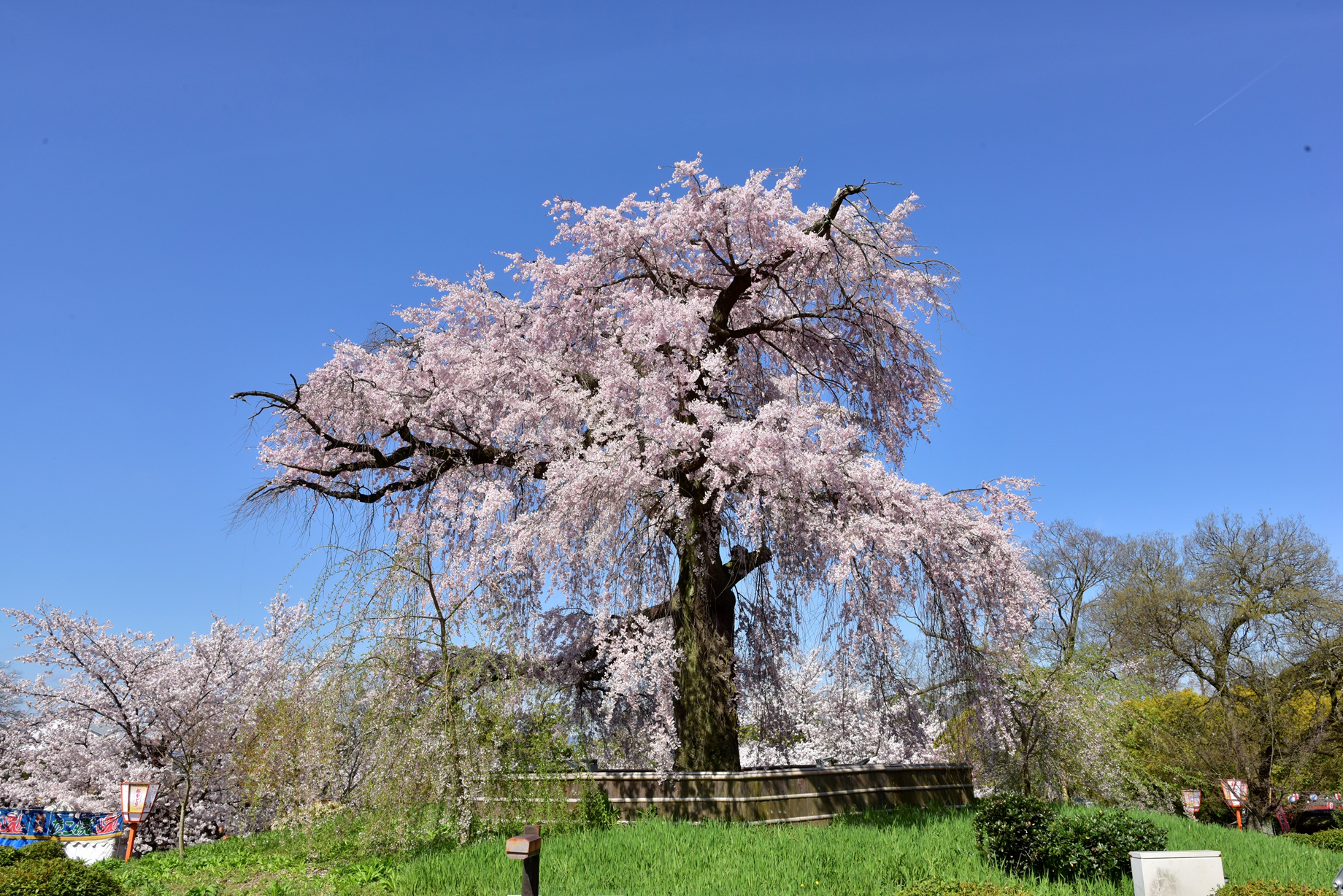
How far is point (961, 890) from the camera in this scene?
22.6 feet

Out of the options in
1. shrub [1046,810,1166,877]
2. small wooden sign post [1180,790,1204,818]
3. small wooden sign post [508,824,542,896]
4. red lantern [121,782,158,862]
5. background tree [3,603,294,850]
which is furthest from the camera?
small wooden sign post [1180,790,1204,818]

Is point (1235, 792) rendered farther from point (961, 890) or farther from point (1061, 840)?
point (961, 890)

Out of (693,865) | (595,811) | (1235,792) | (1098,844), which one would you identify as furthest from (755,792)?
(1235,792)

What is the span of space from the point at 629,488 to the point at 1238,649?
24.8 m

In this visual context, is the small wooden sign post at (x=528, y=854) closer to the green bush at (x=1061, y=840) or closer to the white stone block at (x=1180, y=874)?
the green bush at (x=1061, y=840)

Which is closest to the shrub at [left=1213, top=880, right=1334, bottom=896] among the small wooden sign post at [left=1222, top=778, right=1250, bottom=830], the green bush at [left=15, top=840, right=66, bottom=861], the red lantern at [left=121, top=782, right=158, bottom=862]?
the red lantern at [left=121, top=782, right=158, bottom=862]

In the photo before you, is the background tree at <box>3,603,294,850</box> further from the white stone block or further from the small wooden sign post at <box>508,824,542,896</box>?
the white stone block

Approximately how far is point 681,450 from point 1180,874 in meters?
7.90

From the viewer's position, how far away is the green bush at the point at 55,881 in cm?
966

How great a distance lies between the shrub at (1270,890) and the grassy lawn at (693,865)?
111cm

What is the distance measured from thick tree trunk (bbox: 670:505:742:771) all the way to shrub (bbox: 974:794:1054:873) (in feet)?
15.3

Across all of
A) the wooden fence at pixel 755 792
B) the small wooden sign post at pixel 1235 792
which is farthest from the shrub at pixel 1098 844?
the small wooden sign post at pixel 1235 792

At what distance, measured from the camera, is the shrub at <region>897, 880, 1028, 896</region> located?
22.3 feet

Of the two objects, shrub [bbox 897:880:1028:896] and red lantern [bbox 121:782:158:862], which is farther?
red lantern [bbox 121:782:158:862]
